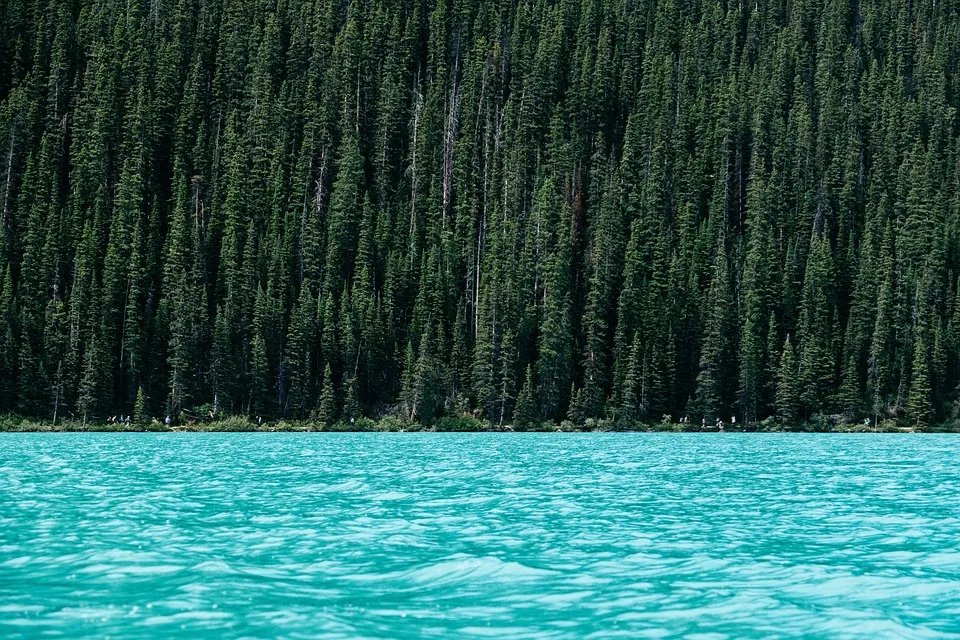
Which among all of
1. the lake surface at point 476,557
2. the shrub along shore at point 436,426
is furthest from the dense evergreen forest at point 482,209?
the lake surface at point 476,557

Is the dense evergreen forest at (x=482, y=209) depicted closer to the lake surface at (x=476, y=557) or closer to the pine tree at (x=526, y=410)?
the pine tree at (x=526, y=410)

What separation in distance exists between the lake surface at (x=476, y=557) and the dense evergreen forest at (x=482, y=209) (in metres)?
76.8

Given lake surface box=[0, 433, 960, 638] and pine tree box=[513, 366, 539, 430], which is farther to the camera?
pine tree box=[513, 366, 539, 430]

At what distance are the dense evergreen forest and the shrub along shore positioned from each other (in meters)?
2.45

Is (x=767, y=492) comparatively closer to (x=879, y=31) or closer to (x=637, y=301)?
(x=637, y=301)

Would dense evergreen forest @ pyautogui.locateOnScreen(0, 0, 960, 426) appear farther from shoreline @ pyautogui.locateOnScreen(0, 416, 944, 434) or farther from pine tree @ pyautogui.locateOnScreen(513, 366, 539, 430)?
shoreline @ pyautogui.locateOnScreen(0, 416, 944, 434)

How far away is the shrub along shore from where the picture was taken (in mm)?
96438

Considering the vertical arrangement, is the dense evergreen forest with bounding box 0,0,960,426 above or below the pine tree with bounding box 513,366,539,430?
above

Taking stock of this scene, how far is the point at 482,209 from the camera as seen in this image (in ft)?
473

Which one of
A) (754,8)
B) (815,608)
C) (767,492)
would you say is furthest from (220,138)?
(815,608)

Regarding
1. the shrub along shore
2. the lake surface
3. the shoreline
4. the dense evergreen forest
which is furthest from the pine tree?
the lake surface

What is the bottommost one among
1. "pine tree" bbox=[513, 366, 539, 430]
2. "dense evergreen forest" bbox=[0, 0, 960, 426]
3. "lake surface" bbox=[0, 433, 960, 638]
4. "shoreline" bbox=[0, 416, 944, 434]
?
"shoreline" bbox=[0, 416, 944, 434]

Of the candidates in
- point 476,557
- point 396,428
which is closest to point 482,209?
point 396,428

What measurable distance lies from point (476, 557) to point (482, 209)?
131 metres
